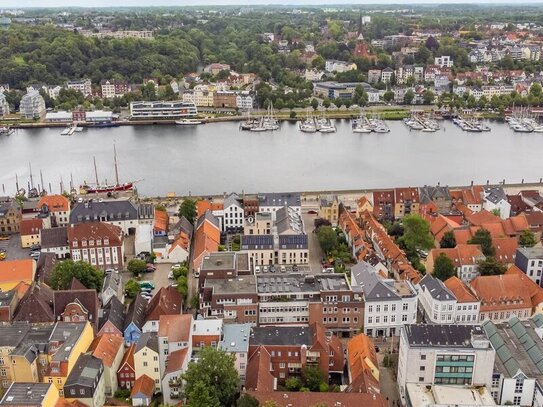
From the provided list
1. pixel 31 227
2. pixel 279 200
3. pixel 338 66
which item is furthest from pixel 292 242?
pixel 338 66

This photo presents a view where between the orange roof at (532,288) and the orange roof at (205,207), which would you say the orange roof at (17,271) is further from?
the orange roof at (532,288)

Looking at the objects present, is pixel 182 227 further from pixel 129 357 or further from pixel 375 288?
pixel 375 288

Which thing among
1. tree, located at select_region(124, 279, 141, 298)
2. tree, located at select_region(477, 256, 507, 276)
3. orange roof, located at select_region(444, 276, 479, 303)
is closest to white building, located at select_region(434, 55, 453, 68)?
tree, located at select_region(477, 256, 507, 276)

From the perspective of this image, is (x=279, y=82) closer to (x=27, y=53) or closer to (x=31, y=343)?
(x=27, y=53)

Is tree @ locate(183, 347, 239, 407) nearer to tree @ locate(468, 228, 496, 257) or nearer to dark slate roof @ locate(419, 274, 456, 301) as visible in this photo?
dark slate roof @ locate(419, 274, 456, 301)

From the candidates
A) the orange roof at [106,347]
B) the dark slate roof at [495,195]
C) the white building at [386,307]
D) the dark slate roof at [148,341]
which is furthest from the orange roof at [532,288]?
the orange roof at [106,347]

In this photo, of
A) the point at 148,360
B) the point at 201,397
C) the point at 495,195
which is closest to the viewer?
the point at 201,397
